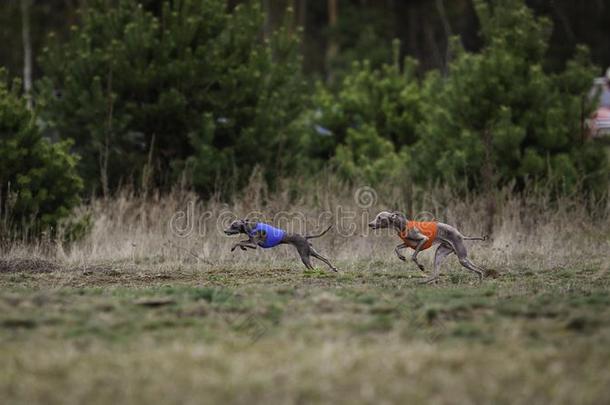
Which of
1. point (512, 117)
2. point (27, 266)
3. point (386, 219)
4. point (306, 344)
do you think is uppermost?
point (512, 117)

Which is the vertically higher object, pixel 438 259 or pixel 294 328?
pixel 438 259

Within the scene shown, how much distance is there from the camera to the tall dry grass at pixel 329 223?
45.0 ft

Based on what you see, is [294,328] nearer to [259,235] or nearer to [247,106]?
[259,235]

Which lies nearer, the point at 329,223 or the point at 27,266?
the point at 27,266

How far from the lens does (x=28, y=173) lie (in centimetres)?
1445

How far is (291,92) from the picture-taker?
19.5 meters

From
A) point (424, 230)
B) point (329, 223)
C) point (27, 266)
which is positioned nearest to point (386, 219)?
point (424, 230)

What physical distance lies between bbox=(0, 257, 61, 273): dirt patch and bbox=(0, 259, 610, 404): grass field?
6.10ft

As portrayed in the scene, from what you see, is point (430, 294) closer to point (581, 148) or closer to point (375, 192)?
point (375, 192)

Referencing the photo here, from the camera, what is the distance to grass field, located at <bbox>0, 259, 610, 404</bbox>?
20.6 feet

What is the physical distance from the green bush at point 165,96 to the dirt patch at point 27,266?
460cm

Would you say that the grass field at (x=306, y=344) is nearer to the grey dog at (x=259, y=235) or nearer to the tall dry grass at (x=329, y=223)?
the grey dog at (x=259, y=235)

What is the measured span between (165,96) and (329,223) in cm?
422

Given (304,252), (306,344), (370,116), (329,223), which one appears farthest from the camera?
(370,116)
